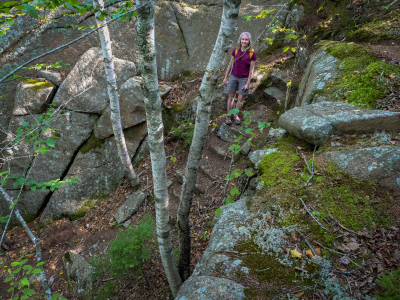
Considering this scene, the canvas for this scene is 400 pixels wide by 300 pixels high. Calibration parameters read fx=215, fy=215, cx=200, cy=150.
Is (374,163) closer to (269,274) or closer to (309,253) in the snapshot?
(309,253)

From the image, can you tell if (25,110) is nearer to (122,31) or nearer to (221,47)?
(122,31)

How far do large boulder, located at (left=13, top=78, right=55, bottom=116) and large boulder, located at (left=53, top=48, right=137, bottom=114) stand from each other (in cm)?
37

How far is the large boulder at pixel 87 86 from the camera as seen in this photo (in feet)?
22.1

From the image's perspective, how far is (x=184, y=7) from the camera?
784cm

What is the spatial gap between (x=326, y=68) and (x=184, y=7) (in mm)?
5711

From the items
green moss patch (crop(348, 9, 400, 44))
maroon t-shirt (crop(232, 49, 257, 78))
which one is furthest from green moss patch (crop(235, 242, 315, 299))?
green moss patch (crop(348, 9, 400, 44))

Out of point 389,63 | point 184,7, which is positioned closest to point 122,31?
point 184,7

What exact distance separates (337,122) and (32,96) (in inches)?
321

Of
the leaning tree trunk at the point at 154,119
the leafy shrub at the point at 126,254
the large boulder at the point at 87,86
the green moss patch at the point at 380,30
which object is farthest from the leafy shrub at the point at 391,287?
the large boulder at the point at 87,86

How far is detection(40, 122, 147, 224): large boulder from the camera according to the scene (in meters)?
6.64

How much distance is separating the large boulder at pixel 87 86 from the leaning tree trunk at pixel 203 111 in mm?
5170

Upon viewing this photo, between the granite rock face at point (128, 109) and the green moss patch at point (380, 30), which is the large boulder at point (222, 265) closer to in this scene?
the granite rock face at point (128, 109)

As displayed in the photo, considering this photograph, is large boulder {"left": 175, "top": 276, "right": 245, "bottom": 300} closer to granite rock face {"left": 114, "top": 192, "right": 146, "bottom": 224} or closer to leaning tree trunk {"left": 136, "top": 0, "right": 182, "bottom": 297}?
leaning tree trunk {"left": 136, "top": 0, "right": 182, "bottom": 297}

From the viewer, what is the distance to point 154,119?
7.93 ft
